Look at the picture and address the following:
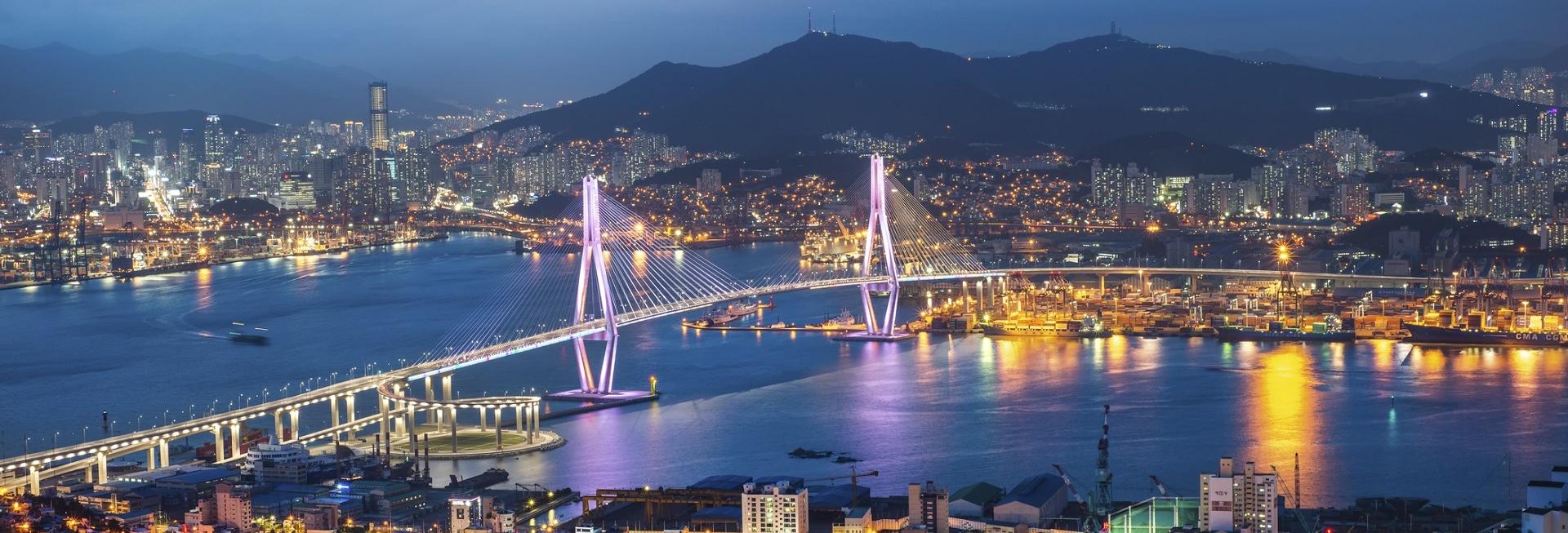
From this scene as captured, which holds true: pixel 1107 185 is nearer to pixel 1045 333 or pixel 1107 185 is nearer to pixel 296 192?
pixel 296 192

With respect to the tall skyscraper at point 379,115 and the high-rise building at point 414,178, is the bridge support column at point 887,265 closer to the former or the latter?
the high-rise building at point 414,178

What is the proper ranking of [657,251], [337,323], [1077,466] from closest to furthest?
1. [1077,466]
2. [337,323]
3. [657,251]

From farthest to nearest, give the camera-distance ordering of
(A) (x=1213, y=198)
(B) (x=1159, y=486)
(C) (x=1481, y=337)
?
(A) (x=1213, y=198) → (C) (x=1481, y=337) → (B) (x=1159, y=486)

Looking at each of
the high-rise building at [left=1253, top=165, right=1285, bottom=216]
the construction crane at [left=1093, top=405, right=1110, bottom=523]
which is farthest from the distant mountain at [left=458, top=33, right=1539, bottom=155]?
the construction crane at [left=1093, top=405, right=1110, bottom=523]

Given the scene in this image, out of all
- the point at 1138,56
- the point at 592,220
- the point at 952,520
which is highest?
the point at 1138,56

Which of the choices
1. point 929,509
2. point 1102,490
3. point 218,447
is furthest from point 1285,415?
point 218,447

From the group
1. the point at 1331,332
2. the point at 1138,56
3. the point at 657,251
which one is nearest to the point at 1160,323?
the point at 1331,332

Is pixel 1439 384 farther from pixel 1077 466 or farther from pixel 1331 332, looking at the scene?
pixel 1077 466

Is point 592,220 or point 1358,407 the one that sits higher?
point 592,220
